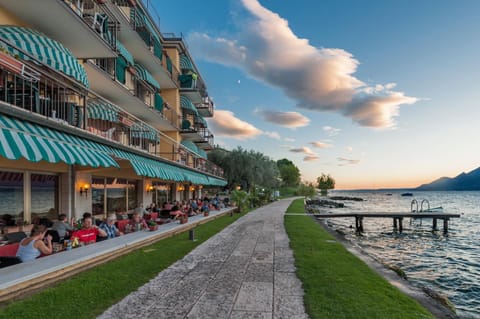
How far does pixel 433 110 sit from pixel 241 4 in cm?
2743

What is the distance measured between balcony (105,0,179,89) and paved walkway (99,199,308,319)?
49.6 ft

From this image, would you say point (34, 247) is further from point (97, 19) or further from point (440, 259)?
point (440, 259)

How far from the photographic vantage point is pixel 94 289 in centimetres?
595

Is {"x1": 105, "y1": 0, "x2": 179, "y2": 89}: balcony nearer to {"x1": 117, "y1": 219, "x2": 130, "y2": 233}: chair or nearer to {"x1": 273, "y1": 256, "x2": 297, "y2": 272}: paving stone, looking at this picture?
{"x1": 117, "y1": 219, "x2": 130, "y2": 233}: chair

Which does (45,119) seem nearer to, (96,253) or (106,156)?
(106,156)

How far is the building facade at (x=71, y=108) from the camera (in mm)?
7766

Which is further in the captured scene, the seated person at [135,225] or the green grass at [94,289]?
the seated person at [135,225]

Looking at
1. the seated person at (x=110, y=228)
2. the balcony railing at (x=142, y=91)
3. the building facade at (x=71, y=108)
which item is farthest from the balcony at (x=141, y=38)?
the seated person at (x=110, y=228)

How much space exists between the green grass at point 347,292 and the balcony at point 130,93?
516 inches

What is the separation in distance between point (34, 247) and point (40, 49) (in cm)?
618

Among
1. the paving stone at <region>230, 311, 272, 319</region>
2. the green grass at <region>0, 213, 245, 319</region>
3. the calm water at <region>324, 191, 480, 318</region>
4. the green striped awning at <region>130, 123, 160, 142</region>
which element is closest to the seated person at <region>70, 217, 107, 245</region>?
the green grass at <region>0, 213, 245, 319</region>

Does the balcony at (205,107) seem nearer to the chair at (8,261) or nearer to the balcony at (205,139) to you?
the balcony at (205,139)

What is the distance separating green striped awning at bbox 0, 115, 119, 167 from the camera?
20.6ft

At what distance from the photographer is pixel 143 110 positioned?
21.0 metres
